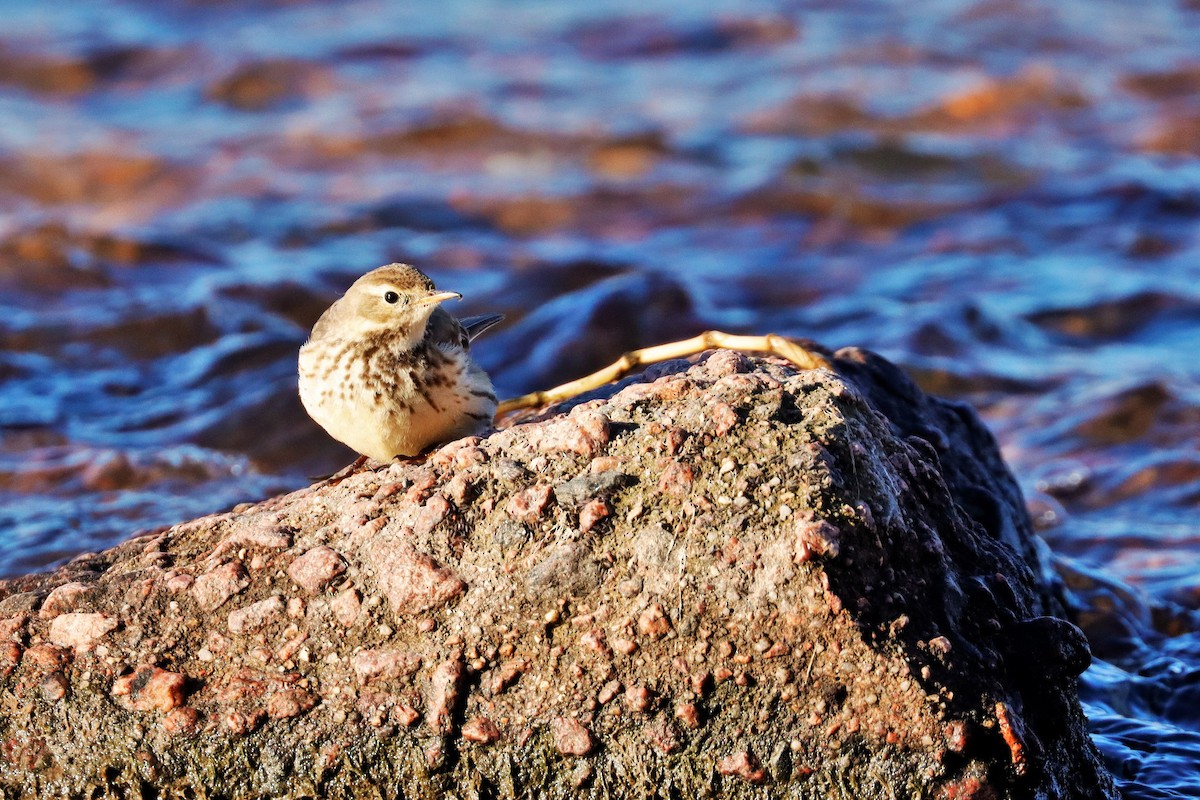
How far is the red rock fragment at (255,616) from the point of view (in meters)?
3.77

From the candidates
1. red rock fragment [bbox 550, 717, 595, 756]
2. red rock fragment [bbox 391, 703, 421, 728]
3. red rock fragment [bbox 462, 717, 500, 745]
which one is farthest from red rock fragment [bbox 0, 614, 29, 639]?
red rock fragment [bbox 550, 717, 595, 756]

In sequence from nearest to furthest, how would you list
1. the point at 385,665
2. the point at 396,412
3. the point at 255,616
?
the point at 385,665 < the point at 255,616 < the point at 396,412

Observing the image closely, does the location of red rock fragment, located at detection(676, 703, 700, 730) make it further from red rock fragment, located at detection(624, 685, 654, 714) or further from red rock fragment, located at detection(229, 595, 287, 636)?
red rock fragment, located at detection(229, 595, 287, 636)

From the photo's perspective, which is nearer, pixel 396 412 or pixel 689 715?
pixel 689 715

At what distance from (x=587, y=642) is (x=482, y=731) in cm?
34

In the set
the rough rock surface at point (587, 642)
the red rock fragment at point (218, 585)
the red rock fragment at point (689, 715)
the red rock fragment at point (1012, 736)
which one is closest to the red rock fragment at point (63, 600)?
the rough rock surface at point (587, 642)

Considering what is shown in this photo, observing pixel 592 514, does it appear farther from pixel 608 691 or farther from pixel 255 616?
pixel 255 616

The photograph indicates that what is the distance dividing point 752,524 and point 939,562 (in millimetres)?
584

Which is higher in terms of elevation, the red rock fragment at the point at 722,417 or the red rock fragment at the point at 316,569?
the red rock fragment at the point at 722,417

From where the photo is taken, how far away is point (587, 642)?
11.9ft

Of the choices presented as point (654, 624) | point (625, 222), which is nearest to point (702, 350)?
point (654, 624)

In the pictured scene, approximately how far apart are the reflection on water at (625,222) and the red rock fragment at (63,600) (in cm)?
278

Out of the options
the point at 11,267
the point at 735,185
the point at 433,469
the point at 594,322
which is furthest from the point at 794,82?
the point at 433,469

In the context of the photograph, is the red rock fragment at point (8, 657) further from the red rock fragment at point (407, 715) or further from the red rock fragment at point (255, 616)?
the red rock fragment at point (407, 715)
